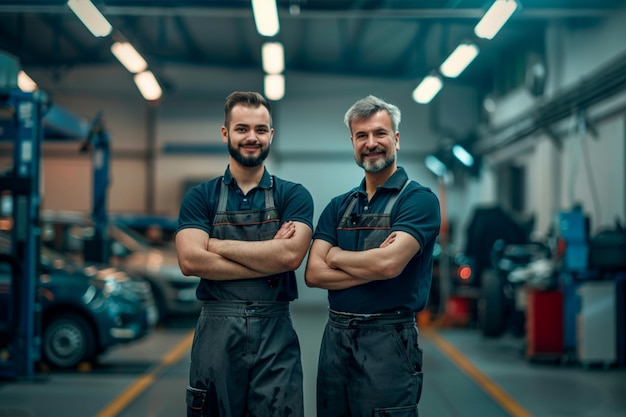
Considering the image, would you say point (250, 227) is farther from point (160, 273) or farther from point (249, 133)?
point (160, 273)

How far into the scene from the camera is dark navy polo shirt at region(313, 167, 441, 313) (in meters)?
4.05

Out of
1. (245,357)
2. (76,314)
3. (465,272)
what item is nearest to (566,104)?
(465,272)

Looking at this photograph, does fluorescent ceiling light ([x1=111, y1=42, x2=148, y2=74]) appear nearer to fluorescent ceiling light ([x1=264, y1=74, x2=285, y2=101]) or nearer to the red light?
fluorescent ceiling light ([x1=264, y1=74, x2=285, y2=101])

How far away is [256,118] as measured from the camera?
13.8 feet

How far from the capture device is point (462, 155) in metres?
18.1

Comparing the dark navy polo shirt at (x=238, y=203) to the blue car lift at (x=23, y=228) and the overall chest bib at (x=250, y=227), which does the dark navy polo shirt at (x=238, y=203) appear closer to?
the overall chest bib at (x=250, y=227)

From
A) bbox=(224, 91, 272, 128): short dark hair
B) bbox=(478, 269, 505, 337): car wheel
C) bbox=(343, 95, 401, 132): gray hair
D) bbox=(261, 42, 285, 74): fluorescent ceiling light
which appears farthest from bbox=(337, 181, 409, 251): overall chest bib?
bbox=(478, 269, 505, 337): car wheel

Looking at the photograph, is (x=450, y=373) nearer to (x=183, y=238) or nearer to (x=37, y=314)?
(x=37, y=314)

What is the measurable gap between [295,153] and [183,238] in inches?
741

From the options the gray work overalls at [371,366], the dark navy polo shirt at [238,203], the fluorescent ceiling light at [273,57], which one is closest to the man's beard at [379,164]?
the gray work overalls at [371,366]

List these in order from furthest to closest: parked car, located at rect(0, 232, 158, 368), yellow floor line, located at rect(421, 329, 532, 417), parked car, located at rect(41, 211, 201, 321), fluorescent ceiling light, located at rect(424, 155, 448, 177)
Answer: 1. fluorescent ceiling light, located at rect(424, 155, 448, 177)
2. parked car, located at rect(41, 211, 201, 321)
3. parked car, located at rect(0, 232, 158, 368)
4. yellow floor line, located at rect(421, 329, 532, 417)

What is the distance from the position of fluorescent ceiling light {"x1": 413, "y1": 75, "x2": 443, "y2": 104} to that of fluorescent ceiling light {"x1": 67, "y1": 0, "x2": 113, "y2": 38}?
14.7 feet

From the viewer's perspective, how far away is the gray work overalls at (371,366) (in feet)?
13.1

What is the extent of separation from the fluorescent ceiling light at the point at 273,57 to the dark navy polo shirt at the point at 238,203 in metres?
7.42
